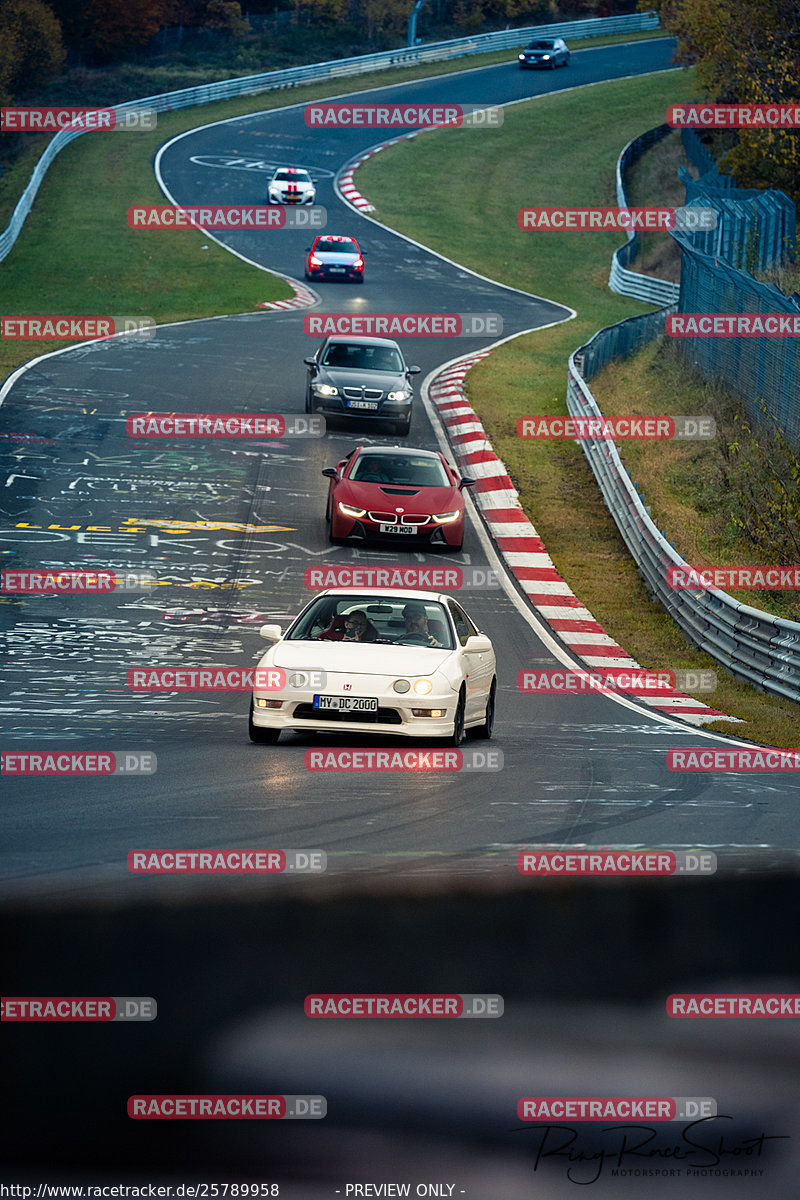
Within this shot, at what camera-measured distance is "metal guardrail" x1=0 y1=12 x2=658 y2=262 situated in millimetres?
74188

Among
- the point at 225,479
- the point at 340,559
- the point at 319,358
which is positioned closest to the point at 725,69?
the point at 319,358

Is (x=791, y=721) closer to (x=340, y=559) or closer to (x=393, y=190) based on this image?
(x=340, y=559)

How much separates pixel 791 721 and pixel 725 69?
1473 inches

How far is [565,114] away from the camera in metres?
78.6
